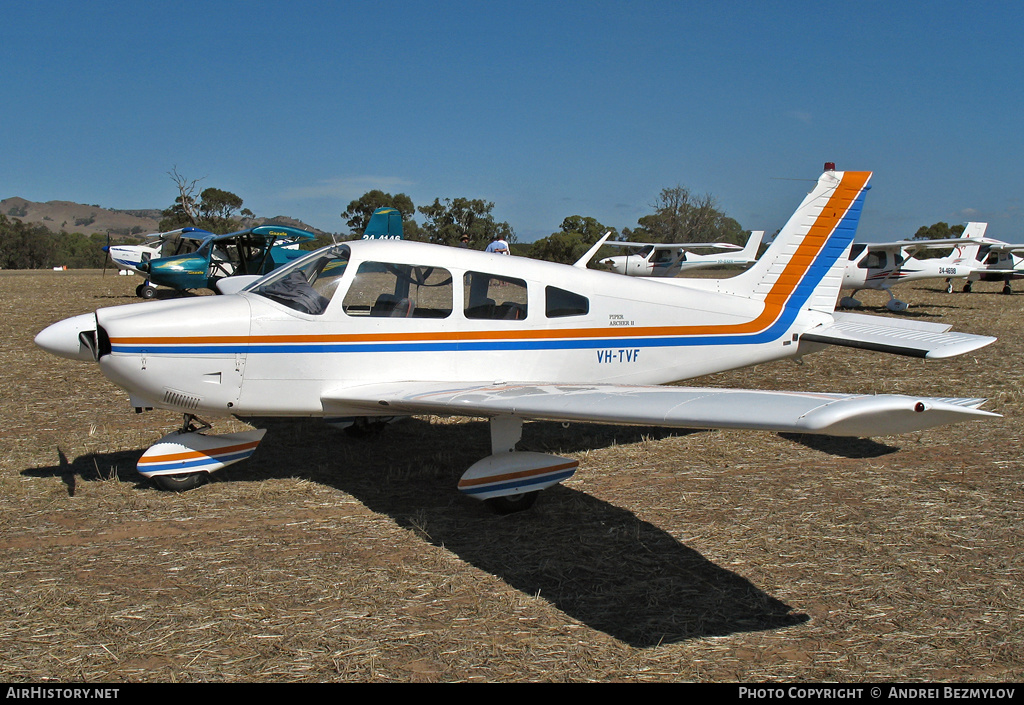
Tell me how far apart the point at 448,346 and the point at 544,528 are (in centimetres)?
171

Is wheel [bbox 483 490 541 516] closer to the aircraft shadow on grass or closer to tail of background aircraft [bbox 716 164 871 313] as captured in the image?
the aircraft shadow on grass

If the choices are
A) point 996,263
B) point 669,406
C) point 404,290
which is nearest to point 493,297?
point 404,290

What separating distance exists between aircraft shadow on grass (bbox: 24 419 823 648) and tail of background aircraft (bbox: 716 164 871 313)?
174 cm

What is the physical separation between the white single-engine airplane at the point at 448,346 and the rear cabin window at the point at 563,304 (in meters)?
0.02

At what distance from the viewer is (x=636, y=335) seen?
21.2 feet

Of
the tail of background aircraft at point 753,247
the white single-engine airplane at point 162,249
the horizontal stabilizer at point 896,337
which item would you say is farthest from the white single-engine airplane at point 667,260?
the horizontal stabilizer at point 896,337

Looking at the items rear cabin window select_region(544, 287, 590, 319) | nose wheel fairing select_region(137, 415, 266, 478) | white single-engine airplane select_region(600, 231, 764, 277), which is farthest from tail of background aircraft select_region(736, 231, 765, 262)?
nose wheel fairing select_region(137, 415, 266, 478)

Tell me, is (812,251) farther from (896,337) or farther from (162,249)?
(162,249)

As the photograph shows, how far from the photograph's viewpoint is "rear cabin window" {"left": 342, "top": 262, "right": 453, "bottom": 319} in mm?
5660

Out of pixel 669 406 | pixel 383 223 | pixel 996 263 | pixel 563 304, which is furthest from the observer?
pixel 996 263

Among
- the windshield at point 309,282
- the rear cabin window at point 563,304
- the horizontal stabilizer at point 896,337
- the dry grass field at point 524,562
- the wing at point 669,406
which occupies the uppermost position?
the windshield at point 309,282

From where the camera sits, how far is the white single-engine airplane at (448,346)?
502cm

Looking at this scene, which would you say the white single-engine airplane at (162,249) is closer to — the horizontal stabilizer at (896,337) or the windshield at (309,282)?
the windshield at (309,282)
